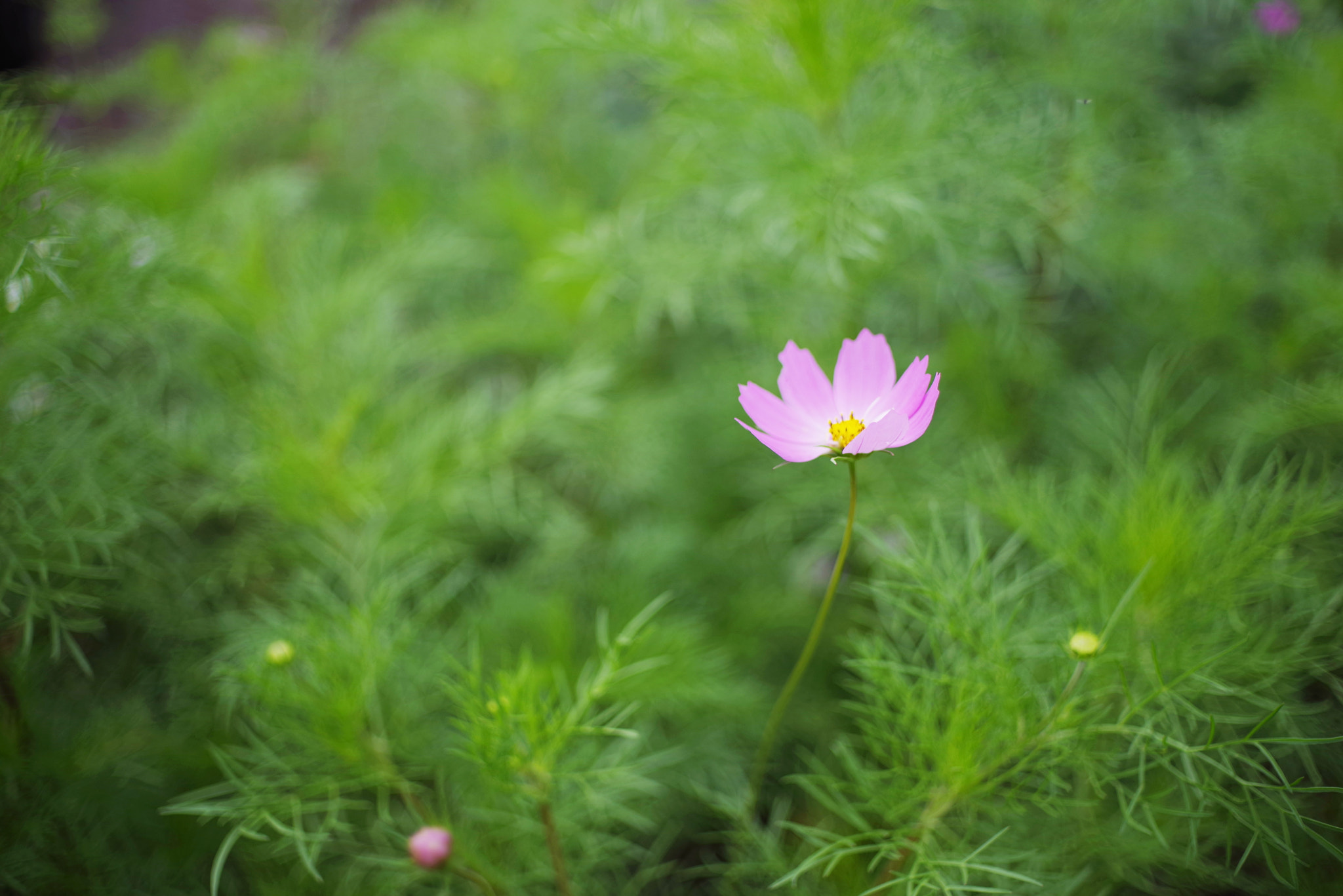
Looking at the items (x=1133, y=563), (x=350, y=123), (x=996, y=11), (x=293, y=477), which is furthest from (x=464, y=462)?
(x=350, y=123)

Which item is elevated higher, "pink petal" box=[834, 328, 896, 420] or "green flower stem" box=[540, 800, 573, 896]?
"pink petal" box=[834, 328, 896, 420]

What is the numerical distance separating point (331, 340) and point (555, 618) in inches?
17.9

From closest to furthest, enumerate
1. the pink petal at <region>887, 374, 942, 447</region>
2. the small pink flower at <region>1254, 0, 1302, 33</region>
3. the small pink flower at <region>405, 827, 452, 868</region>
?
the pink petal at <region>887, 374, 942, 447</region>, the small pink flower at <region>405, 827, 452, 868</region>, the small pink flower at <region>1254, 0, 1302, 33</region>

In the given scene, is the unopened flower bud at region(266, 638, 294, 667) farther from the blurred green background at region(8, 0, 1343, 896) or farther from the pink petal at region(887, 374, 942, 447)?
the pink petal at region(887, 374, 942, 447)

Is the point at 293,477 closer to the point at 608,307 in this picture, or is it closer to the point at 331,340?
the point at 331,340

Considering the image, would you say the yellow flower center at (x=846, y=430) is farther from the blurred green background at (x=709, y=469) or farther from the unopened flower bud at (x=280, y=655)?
the unopened flower bud at (x=280, y=655)

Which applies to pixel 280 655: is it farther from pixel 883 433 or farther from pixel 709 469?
pixel 709 469

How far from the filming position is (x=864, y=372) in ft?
1.28

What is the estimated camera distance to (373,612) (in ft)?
1.73

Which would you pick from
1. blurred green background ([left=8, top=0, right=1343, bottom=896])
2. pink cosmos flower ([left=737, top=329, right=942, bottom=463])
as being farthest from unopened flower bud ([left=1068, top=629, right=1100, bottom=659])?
pink cosmos flower ([left=737, top=329, right=942, bottom=463])

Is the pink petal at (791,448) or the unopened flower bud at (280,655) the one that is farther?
the unopened flower bud at (280,655)

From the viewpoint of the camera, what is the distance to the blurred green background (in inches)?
20.2

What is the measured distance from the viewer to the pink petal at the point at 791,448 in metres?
0.32

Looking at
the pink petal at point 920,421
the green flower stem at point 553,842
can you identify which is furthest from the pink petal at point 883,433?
the green flower stem at point 553,842
